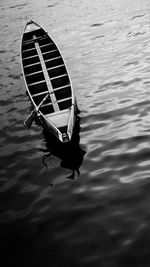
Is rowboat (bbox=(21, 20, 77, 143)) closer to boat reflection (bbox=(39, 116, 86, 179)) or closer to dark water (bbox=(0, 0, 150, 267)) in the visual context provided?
boat reflection (bbox=(39, 116, 86, 179))

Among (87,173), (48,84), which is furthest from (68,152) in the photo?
(48,84)

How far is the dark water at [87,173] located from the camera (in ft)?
21.9

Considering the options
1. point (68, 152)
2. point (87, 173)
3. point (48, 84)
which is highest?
point (48, 84)

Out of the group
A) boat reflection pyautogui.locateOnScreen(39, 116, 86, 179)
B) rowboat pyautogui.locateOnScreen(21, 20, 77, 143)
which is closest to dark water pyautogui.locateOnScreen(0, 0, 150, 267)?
boat reflection pyautogui.locateOnScreen(39, 116, 86, 179)

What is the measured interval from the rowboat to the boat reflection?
22.1 inches

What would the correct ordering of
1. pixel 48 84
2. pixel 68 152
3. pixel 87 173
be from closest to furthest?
pixel 87 173 < pixel 68 152 < pixel 48 84

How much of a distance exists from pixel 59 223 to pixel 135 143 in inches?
149

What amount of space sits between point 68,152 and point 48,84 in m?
4.22

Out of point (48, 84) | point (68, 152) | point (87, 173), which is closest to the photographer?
point (87, 173)

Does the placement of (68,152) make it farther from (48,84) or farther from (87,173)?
(48,84)

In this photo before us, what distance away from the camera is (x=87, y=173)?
28.7 feet

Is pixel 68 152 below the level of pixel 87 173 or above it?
above

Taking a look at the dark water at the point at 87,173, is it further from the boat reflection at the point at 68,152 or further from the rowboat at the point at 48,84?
the rowboat at the point at 48,84

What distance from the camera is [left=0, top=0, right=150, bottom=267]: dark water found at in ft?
21.9
